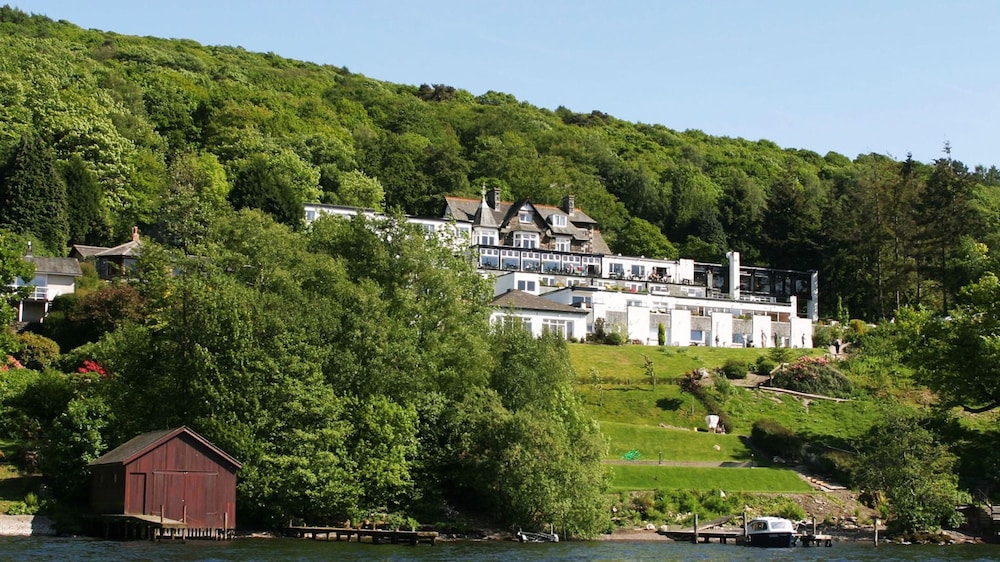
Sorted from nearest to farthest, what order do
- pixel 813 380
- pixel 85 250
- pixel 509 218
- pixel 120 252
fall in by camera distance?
pixel 813 380 < pixel 120 252 < pixel 85 250 < pixel 509 218

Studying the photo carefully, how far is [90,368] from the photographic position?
62781 millimetres

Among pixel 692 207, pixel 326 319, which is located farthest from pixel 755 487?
pixel 692 207

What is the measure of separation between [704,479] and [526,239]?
54278 millimetres

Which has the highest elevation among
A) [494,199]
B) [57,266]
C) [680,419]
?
[494,199]

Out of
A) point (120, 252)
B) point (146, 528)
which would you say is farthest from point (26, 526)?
Result: point (120, 252)

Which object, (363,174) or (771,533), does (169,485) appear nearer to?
(771,533)

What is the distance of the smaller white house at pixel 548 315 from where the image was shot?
8719cm

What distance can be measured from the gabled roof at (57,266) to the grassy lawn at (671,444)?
37.1 metres

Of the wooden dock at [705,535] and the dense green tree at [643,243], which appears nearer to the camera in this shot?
the wooden dock at [705,535]

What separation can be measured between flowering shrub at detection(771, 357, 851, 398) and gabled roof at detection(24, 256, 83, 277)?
151ft

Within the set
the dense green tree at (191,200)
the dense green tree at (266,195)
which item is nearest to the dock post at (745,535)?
the dense green tree at (191,200)

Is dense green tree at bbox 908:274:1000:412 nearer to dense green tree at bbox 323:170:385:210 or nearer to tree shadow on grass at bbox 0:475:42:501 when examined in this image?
tree shadow on grass at bbox 0:475:42:501

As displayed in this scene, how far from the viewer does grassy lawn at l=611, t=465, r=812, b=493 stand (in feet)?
Answer: 199

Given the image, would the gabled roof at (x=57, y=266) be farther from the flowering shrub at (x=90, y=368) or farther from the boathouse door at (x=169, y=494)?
the boathouse door at (x=169, y=494)
